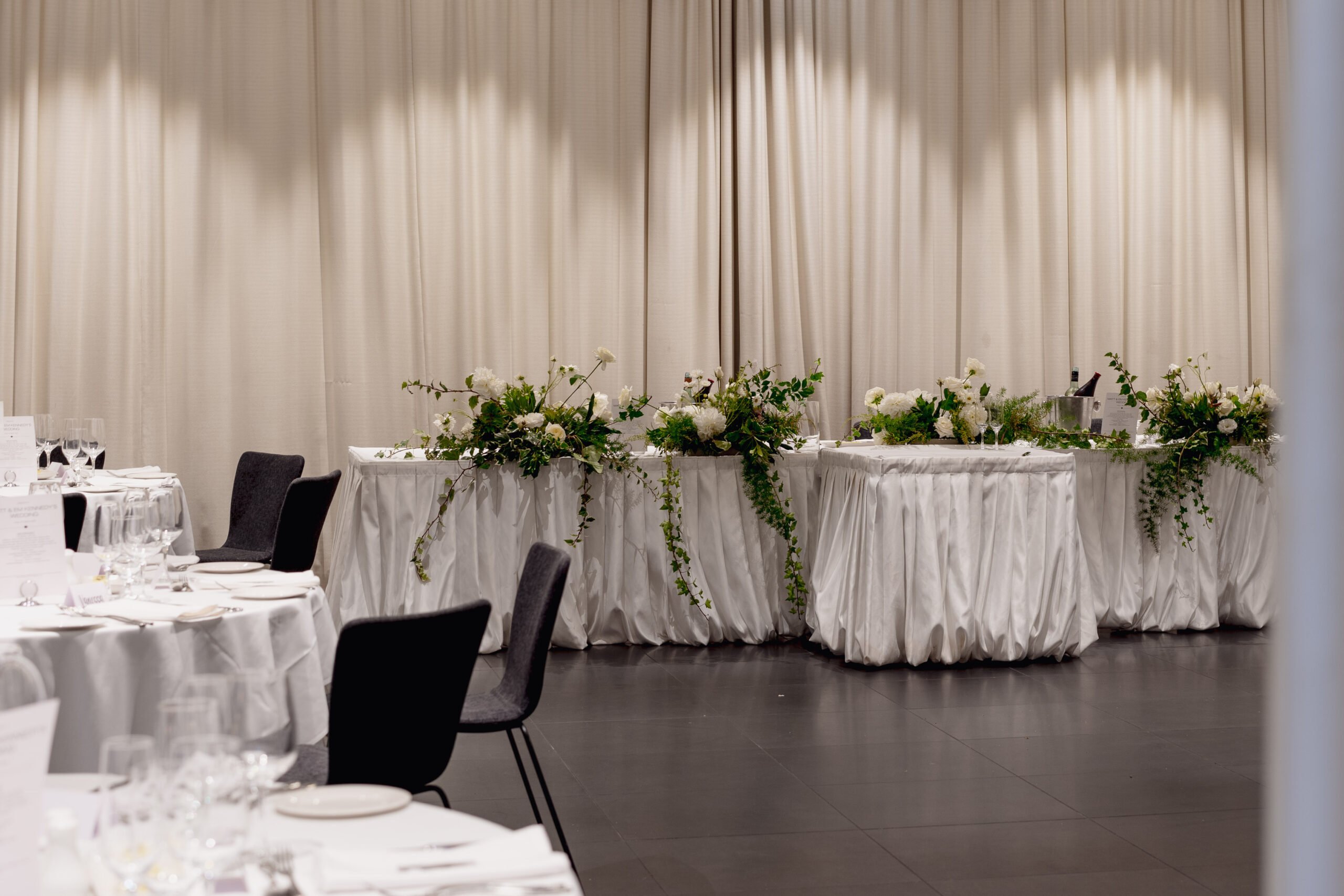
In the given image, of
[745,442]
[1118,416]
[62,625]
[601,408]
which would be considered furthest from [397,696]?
[1118,416]

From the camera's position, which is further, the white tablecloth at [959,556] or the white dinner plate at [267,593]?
the white tablecloth at [959,556]

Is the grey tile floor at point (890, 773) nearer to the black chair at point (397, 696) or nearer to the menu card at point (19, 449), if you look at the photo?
the black chair at point (397, 696)

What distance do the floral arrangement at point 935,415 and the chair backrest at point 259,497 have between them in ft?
8.93

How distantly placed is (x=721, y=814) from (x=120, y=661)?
5.79ft

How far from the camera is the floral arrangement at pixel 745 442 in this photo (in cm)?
579

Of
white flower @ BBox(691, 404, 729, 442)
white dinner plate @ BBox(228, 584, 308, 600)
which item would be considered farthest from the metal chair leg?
white flower @ BBox(691, 404, 729, 442)

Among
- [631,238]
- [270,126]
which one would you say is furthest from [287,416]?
[631,238]

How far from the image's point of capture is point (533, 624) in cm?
295

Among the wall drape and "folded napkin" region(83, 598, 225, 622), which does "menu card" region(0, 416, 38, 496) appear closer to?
the wall drape

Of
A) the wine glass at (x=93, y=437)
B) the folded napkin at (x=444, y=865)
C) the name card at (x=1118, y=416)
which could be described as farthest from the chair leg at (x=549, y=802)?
the name card at (x=1118, y=416)

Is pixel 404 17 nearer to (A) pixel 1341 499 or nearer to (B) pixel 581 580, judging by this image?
(B) pixel 581 580

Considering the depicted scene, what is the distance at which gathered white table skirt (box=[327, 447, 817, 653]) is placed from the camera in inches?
221

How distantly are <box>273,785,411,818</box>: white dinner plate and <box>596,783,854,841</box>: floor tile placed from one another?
1928 mm

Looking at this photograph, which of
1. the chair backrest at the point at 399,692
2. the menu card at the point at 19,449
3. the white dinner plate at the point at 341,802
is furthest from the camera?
the menu card at the point at 19,449
